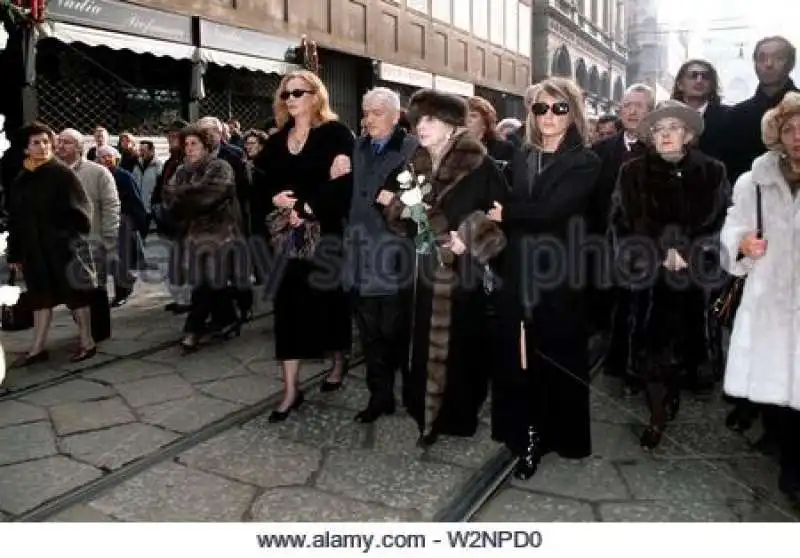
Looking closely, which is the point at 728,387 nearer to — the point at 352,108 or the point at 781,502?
the point at 781,502

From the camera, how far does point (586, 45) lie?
33.3 metres

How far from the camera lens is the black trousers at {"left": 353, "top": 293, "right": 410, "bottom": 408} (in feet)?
12.8

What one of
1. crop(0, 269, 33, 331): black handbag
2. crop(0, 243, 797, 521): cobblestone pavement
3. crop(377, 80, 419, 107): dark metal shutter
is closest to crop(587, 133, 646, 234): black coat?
crop(0, 243, 797, 521): cobblestone pavement

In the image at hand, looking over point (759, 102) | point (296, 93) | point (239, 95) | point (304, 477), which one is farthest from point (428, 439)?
point (239, 95)

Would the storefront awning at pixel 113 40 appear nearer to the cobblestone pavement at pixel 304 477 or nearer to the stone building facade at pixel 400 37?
the stone building facade at pixel 400 37

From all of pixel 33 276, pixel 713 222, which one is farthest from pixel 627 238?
pixel 33 276

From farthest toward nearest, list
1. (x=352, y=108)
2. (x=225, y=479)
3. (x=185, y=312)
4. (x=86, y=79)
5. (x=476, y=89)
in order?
(x=476, y=89), (x=352, y=108), (x=86, y=79), (x=185, y=312), (x=225, y=479)

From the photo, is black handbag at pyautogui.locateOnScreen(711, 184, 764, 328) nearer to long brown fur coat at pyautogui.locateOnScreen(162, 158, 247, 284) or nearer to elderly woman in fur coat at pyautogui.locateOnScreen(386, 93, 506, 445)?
elderly woman in fur coat at pyautogui.locateOnScreen(386, 93, 506, 445)

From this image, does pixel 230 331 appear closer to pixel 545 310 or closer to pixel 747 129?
pixel 545 310

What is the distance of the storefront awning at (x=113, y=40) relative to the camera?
895cm

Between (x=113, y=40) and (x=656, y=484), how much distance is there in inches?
360

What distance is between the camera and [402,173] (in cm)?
354

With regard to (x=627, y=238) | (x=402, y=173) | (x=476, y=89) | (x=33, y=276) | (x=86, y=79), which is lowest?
(x=33, y=276)

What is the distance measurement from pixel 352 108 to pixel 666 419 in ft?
45.1
